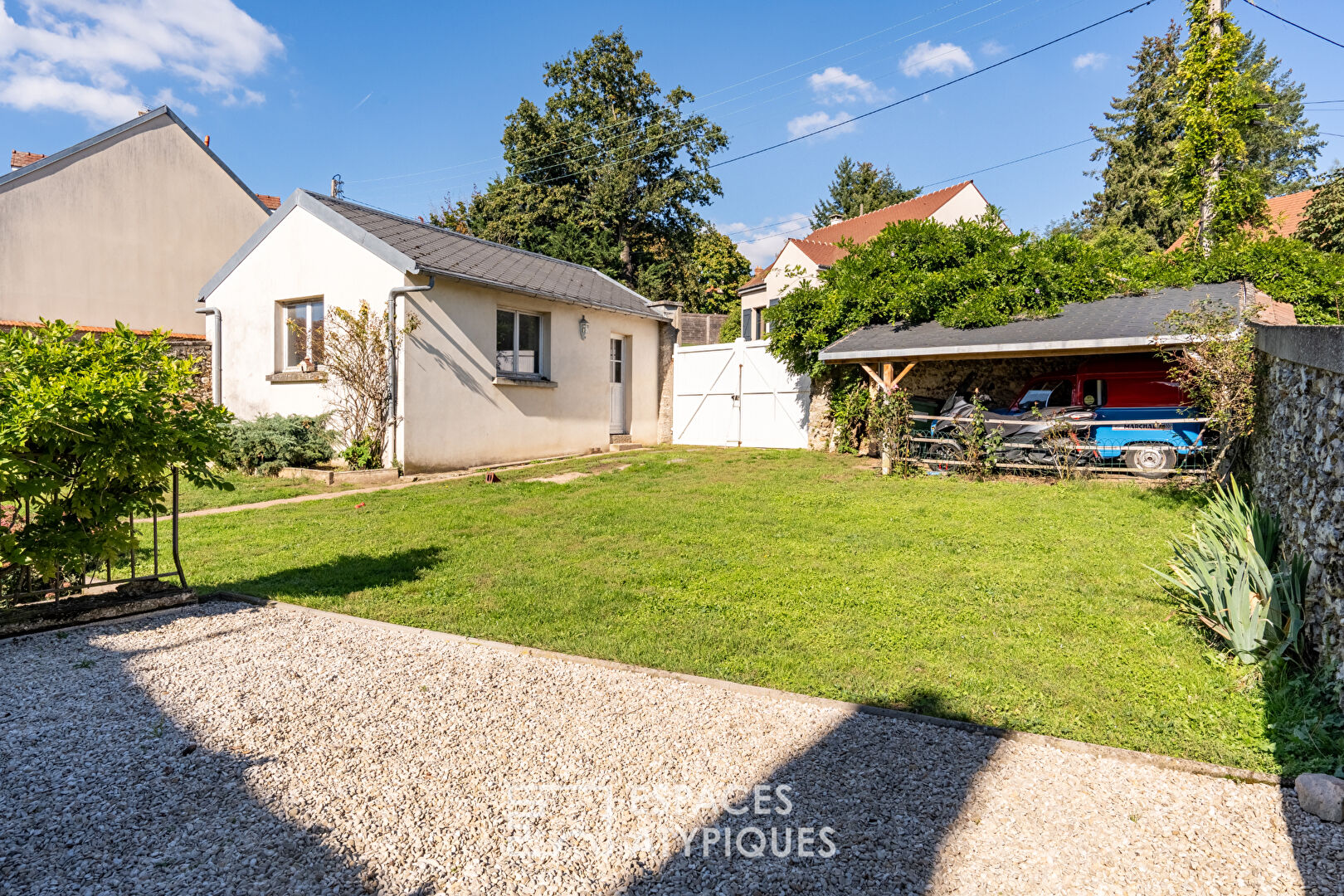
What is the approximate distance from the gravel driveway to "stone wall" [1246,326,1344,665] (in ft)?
3.93

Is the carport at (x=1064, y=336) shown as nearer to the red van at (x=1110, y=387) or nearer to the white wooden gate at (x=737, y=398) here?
the red van at (x=1110, y=387)

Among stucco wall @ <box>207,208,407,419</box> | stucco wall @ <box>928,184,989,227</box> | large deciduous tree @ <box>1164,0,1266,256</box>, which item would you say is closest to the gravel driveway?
stucco wall @ <box>207,208,407,419</box>

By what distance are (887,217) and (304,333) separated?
992 inches

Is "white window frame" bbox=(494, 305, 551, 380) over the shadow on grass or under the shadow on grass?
over

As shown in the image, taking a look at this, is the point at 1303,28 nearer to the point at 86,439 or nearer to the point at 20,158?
the point at 86,439

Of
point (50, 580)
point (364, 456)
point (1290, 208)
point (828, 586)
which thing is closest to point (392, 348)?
point (364, 456)

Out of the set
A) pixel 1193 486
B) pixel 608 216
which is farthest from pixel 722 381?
pixel 608 216

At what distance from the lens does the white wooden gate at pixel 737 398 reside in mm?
16016

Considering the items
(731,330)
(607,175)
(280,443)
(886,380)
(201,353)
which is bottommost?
(280,443)

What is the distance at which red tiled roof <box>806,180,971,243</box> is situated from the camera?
93.5 feet

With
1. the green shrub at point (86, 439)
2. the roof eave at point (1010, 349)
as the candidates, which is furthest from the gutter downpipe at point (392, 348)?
the roof eave at point (1010, 349)

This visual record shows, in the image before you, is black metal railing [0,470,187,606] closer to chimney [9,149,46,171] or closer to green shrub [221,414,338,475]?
green shrub [221,414,338,475]

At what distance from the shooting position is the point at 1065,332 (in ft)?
33.9

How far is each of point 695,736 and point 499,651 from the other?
1.53m
